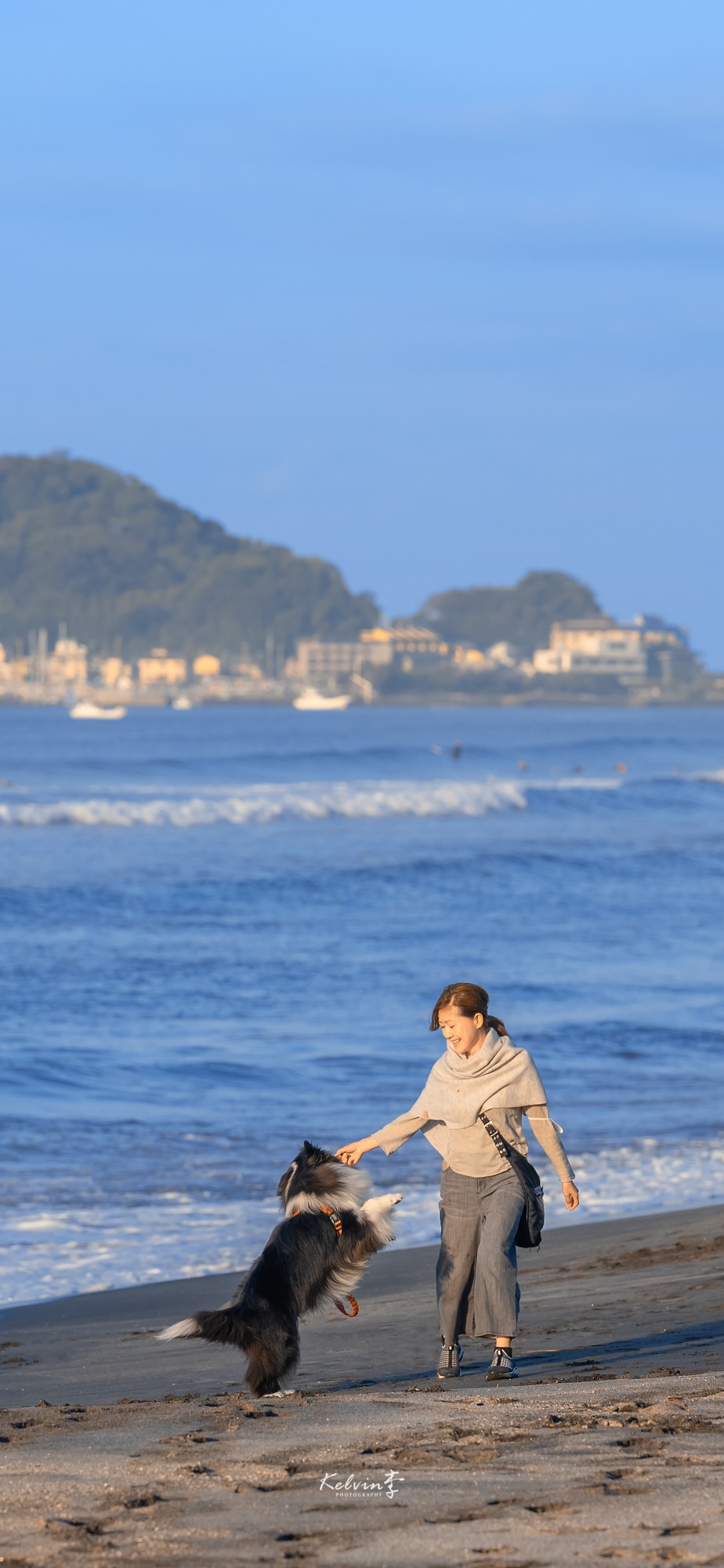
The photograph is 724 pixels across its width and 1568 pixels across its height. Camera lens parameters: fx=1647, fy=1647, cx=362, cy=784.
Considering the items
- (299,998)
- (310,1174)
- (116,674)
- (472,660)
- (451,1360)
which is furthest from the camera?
(472,660)

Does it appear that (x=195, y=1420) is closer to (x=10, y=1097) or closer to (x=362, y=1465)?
(x=362, y=1465)

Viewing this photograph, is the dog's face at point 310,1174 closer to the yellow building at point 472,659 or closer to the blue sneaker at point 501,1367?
the blue sneaker at point 501,1367

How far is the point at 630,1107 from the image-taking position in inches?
463

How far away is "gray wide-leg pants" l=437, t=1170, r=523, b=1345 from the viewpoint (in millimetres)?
4820

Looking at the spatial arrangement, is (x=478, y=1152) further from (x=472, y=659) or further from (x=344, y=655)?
(x=472, y=659)

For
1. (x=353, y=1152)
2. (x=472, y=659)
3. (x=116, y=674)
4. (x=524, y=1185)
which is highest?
(x=472, y=659)

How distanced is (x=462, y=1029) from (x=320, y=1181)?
60 cm

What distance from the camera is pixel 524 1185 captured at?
192 inches

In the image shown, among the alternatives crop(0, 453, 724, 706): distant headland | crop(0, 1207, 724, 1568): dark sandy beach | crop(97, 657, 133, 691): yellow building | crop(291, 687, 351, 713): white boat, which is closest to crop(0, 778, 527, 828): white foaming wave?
crop(0, 1207, 724, 1568): dark sandy beach

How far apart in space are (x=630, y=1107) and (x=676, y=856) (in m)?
22.3

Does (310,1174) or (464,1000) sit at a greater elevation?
(464,1000)

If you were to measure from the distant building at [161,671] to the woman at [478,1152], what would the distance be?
575 feet

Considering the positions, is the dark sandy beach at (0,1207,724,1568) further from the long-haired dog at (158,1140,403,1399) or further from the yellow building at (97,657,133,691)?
the yellow building at (97,657,133,691)

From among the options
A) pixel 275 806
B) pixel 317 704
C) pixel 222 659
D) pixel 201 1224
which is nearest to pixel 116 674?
pixel 222 659
